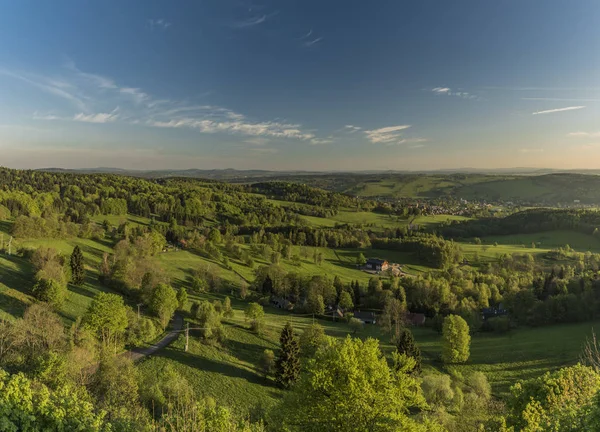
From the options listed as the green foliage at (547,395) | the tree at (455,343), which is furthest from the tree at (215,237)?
the green foliage at (547,395)

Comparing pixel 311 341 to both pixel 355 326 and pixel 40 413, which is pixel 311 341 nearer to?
pixel 355 326

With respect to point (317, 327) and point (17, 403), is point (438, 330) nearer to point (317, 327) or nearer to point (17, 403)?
point (317, 327)

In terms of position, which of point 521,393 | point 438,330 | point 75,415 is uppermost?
point 75,415

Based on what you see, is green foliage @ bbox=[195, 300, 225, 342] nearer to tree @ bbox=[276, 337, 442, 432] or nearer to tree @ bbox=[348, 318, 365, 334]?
tree @ bbox=[348, 318, 365, 334]

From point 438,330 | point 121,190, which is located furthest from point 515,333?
point 121,190

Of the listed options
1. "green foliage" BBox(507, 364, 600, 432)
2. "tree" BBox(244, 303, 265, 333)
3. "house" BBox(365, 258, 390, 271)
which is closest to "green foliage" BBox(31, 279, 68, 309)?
"tree" BBox(244, 303, 265, 333)

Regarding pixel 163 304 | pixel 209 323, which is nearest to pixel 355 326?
pixel 209 323
